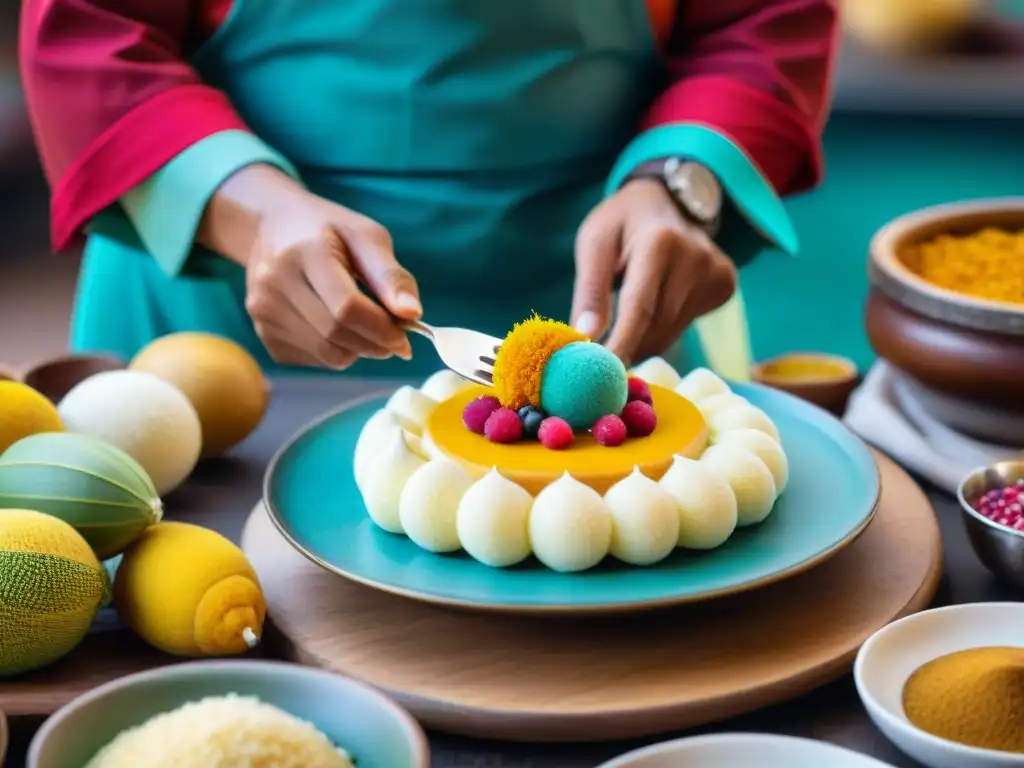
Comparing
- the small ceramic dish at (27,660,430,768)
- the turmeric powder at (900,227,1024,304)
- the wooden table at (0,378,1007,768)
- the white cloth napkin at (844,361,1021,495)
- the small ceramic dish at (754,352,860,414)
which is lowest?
the small ceramic dish at (754,352,860,414)

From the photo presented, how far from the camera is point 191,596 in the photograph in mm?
646

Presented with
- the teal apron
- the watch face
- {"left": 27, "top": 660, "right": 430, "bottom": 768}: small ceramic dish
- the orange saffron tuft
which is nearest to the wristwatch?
the watch face

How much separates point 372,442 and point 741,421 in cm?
24

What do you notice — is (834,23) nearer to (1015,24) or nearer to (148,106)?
(148,106)

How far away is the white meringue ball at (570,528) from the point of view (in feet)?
2.27

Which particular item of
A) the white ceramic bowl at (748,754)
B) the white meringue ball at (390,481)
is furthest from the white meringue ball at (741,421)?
the white ceramic bowl at (748,754)

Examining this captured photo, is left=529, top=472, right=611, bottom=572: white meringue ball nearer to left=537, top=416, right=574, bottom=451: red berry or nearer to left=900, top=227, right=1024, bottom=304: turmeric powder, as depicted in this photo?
left=537, top=416, right=574, bottom=451: red berry

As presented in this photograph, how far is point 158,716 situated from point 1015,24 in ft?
8.64

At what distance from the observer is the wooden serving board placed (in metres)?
0.63

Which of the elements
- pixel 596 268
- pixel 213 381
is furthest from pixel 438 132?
pixel 213 381

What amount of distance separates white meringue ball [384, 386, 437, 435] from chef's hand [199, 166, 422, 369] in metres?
0.04

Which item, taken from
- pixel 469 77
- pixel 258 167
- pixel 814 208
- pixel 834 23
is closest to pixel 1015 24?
pixel 814 208

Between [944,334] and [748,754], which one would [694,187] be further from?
[748,754]

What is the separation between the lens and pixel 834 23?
1240 mm
